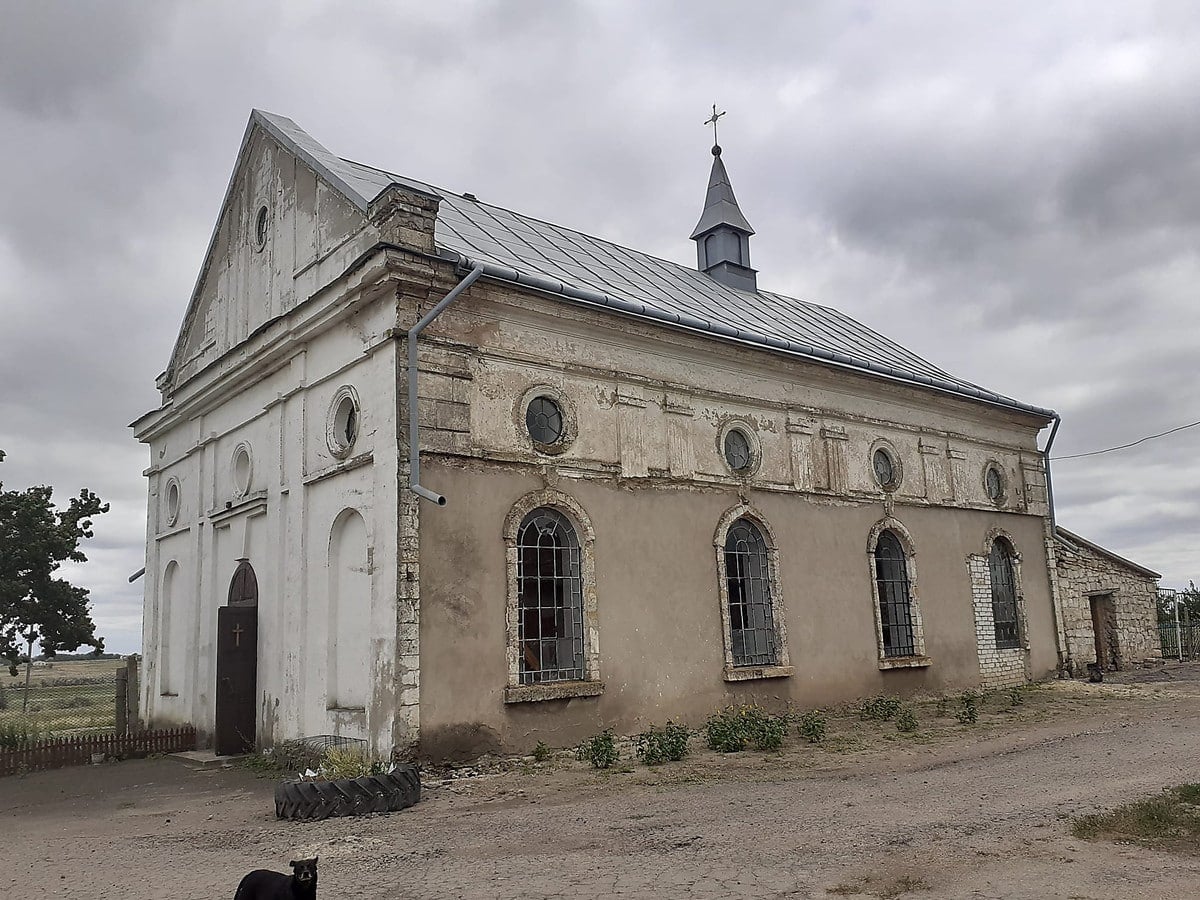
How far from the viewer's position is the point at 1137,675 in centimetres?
1884

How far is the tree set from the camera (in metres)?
21.6

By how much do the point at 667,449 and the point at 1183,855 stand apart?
8013mm

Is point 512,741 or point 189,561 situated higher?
point 189,561

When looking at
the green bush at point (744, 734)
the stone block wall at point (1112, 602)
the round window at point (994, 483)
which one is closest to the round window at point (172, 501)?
the green bush at point (744, 734)

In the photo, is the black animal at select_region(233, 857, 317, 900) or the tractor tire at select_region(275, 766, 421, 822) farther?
the tractor tire at select_region(275, 766, 421, 822)

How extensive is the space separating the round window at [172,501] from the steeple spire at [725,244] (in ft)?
36.4

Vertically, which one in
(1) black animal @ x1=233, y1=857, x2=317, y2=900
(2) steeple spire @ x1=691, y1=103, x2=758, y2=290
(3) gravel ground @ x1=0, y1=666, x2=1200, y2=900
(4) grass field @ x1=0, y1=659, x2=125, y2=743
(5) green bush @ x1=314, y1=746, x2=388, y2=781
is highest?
(2) steeple spire @ x1=691, y1=103, x2=758, y2=290

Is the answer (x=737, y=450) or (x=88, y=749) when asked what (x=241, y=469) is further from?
(x=737, y=450)

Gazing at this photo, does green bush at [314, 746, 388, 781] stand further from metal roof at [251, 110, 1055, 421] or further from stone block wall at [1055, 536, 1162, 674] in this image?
stone block wall at [1055, 536, 1162, 674]

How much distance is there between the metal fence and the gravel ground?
13.0m

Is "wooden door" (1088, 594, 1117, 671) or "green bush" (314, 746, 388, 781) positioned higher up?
"wooden door" (1088, 594, 1117, 671)

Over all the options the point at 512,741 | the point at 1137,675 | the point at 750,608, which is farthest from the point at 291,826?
the point at 1137,675

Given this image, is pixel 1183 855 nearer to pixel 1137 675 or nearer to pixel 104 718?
pixel 1137 675

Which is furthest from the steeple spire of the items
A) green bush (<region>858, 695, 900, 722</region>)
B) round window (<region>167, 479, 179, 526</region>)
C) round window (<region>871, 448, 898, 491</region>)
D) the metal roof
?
round window (<region>167, 479, 179, 526</region>)
